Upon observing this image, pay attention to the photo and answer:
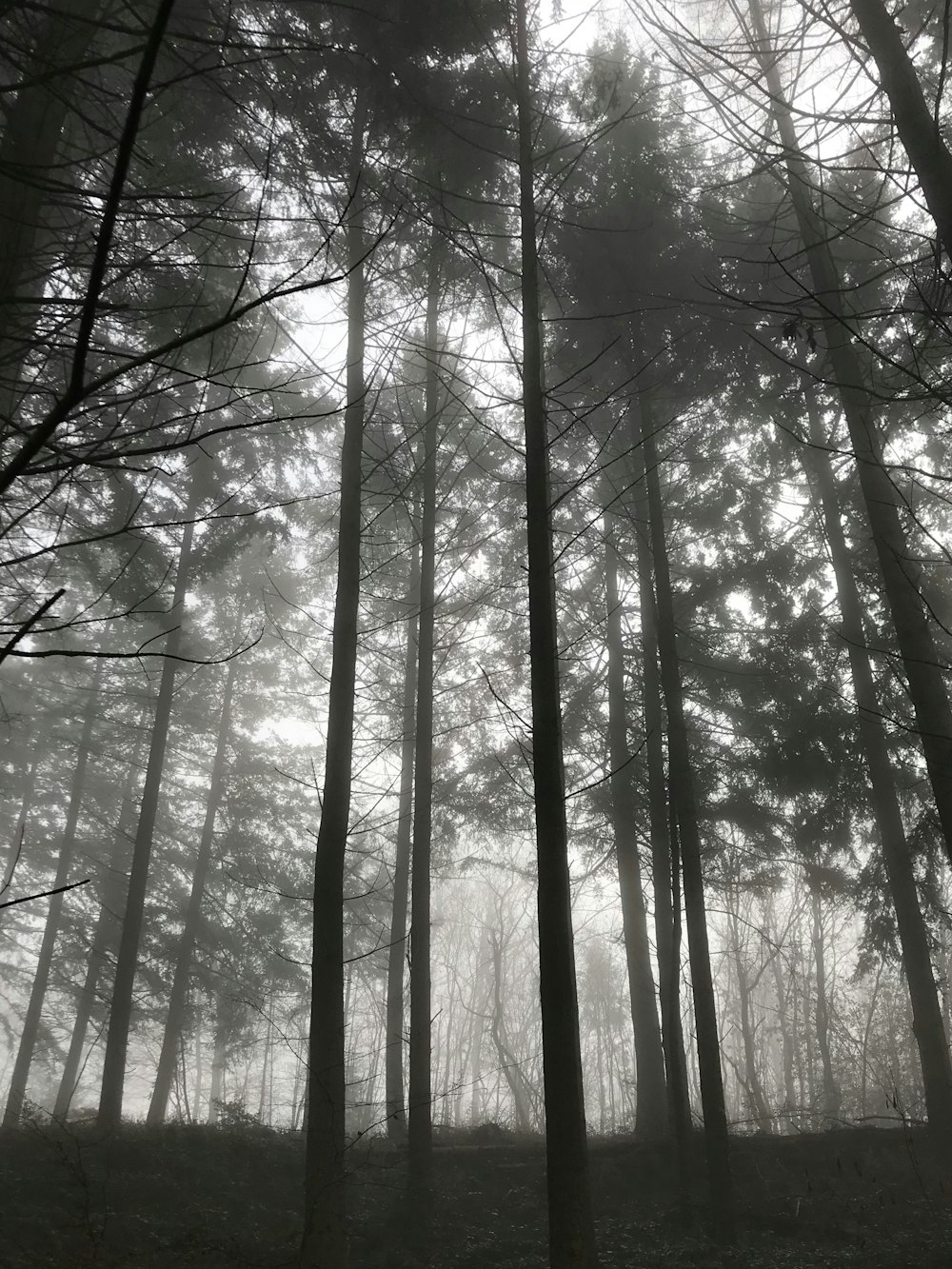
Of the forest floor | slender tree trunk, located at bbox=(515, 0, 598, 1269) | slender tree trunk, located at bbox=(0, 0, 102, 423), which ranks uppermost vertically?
slender tree trunk, located at bbox=(0, 0, 102, 423)

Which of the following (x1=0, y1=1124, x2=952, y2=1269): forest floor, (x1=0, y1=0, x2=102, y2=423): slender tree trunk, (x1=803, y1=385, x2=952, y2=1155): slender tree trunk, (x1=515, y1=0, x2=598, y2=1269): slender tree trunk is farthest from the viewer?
(x1=803, y1=385, x2=952, y2=1155): slender tree trunk

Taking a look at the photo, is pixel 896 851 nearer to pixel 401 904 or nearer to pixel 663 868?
pixel 663 868

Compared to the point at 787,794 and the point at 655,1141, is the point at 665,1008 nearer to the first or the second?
the point at 655,1141

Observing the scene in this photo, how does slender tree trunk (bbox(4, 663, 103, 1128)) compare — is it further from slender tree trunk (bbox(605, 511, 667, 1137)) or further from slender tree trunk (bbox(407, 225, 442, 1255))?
slender tree trunk (bbox(605, 511, 667, 1137))

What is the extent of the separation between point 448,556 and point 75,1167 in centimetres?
1066

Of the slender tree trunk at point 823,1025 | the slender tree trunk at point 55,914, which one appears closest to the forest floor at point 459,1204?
the slender tree trunk at point 55,914

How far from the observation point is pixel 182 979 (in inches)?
645

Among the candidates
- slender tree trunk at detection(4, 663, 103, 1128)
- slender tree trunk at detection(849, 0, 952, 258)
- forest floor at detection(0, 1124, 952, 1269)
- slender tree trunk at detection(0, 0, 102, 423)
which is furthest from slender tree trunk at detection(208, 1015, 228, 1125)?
slender tree trunk at detection(849, 0, 952, 258)

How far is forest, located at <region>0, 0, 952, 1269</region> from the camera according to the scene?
4.17 meters

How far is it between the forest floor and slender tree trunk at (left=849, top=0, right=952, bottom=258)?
7955 millimetres

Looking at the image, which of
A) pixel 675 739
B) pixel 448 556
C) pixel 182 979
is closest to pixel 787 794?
pixel 675 739

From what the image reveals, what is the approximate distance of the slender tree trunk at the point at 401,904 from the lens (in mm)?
12890

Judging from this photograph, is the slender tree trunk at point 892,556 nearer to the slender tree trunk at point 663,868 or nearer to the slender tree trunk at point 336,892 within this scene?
the slender tree trunk at point 663,868

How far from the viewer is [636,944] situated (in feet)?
38.7
